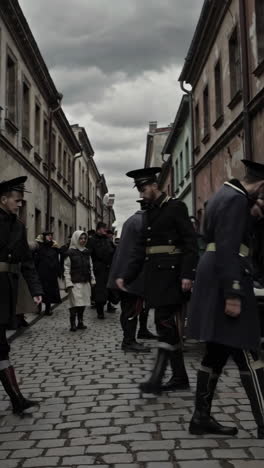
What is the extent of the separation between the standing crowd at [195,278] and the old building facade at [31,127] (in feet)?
Answer: 32.8

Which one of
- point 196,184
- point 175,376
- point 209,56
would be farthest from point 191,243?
point 196,184

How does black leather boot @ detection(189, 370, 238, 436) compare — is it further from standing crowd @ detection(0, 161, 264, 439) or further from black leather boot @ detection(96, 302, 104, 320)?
black leather boot @ detection(96, 302, 104, 320)

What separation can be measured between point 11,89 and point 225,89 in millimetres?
6180

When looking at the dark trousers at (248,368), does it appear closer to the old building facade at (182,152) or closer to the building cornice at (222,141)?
the building cornice at (222,141)

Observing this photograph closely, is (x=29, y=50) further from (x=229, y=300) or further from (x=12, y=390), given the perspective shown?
(x=229, y=300)

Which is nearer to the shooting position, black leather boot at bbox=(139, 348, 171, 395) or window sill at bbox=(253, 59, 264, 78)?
black leather boot at bbox=(139, 348, 171, 395)

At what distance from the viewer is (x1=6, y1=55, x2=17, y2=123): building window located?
616 inches

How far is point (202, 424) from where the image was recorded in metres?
3.46

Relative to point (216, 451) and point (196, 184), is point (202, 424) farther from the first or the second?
point (196, 184)

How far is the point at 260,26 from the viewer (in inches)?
459

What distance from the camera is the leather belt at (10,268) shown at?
415 centimetres

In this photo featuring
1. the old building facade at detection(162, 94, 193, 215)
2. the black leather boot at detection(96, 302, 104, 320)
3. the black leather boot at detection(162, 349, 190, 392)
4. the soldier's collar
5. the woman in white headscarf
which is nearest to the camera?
the soldier's collar

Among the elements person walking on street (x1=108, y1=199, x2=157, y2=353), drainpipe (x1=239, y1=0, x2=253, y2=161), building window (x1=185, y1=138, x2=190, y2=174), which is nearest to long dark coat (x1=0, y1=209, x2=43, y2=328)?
person walking on street (x1=108, y1=199, x2=157, y2=353)

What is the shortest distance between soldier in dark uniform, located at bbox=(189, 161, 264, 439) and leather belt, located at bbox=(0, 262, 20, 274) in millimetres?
1503
